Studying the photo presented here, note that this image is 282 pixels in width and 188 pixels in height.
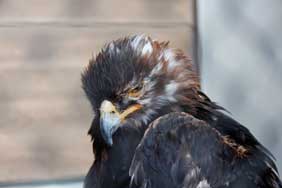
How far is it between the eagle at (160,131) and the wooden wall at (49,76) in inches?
10.9

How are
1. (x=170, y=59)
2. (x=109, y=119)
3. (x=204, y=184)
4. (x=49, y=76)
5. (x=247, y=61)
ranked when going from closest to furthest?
(x=204, y=184), (x=109, y=119), (x=170, y=59), (x=49, y=76), (x=247, y=61)

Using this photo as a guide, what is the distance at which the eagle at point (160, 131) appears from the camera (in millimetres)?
1061

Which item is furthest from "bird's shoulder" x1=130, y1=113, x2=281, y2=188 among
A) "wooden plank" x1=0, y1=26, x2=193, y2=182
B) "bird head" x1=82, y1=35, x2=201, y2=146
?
"wooden plank" x1=0, y1=26, x2=193, y2=182

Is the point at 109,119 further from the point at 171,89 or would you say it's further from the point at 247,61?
the point at 247,61

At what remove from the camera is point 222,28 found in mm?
1597

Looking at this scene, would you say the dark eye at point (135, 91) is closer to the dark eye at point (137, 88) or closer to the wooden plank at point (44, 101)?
the dark eye at point (137, 88)

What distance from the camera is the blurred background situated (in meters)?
1.51

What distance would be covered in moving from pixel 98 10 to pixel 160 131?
0.52 meters

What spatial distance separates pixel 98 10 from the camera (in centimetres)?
154

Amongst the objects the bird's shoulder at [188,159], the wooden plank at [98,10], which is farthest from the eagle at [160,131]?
the wooden plank at [98,10]

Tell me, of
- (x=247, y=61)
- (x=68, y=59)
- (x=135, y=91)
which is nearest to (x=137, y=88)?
(x=135, y=91)

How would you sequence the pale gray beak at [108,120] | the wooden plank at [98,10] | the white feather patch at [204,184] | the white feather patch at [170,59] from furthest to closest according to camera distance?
1. the wooden plank at [98,10]
2. the white feather patch at [170,59]
3. the pale gray beak at [108,120]
4. the white feather patch at [204,184]

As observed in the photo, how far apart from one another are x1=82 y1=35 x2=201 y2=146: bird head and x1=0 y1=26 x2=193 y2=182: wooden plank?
0.28 metres

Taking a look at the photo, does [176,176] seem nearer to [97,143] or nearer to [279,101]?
[97,143]
